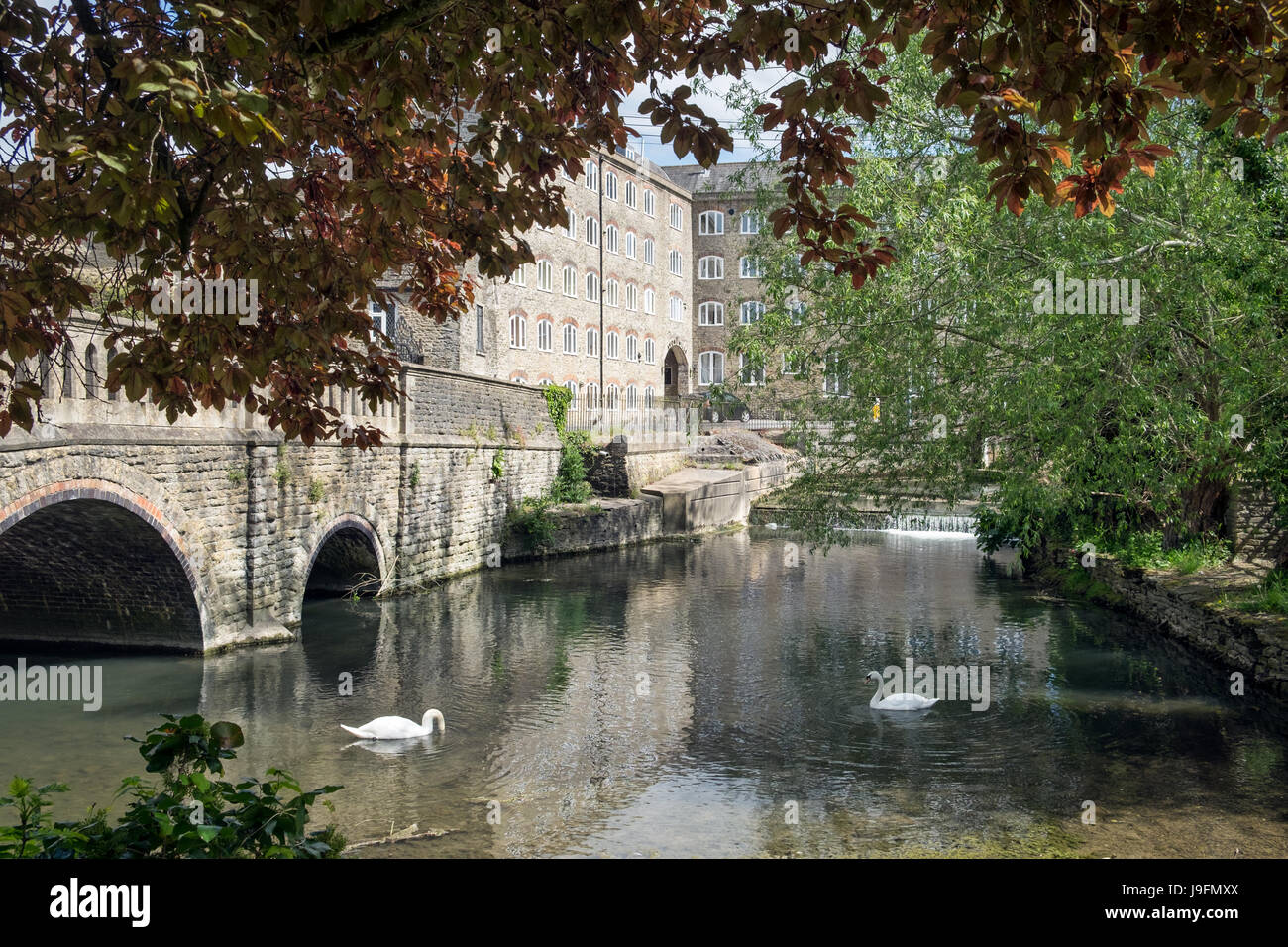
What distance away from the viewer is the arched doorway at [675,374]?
55.6 metres

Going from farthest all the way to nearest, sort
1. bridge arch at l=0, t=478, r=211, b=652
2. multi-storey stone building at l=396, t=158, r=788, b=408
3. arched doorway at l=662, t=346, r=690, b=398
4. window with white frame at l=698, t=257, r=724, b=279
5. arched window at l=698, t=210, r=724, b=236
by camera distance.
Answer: window with white frame at l=698, t=257, r=724, b=279 → arched window at l=698, t=210, r=724, b=236 → arched doorway at l=662, t=346, r=690, b=398 → multi-storey stone building at l=396, t=158, r=788, b=408 → bridge arch at l=0, t=478, r=211, b=652

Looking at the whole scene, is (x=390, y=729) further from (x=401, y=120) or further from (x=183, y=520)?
(x=401, y=120)

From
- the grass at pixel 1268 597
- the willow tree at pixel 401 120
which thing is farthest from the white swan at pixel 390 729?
the grass at pixel 1268 597

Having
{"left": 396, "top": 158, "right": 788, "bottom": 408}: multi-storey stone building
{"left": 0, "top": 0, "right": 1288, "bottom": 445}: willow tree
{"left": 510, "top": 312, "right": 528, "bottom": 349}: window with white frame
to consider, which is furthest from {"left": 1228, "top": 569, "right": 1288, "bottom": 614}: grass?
{"left": 510, "top": 312, "right": 528, "bottom": 349}: window with white frame

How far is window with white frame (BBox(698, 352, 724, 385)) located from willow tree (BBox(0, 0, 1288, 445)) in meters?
49.3

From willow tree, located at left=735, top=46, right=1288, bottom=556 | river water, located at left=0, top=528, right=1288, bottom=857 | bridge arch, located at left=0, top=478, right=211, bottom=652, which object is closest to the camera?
river water, located at left=0, top=528, right=1288, bottom=857

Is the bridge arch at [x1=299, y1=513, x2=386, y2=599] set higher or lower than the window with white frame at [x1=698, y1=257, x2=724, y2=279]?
lower

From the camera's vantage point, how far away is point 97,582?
1554cm

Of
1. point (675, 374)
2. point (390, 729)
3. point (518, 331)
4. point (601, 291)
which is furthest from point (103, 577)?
Answer: point (675, 374)

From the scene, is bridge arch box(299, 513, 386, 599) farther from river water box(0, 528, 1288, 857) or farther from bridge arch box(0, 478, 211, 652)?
bridge arch box(0, 478, 211, 652)

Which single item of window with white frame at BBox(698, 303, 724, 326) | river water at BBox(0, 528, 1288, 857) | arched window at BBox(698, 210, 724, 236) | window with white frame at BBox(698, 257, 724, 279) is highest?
arched window at BBox(698, 210, 724, 236)

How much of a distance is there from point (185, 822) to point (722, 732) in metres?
8.97

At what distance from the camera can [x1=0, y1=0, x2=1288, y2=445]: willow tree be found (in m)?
3.98
